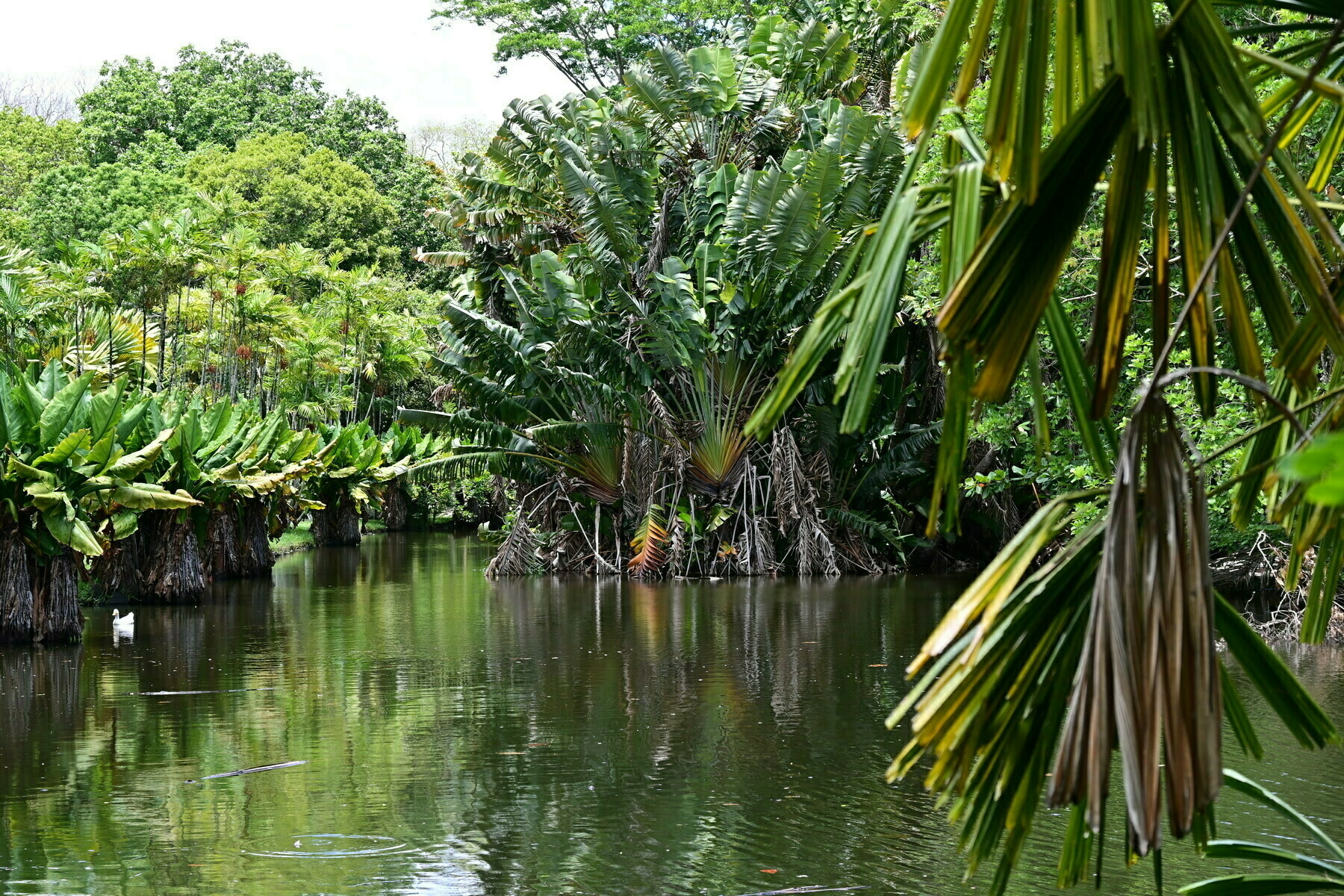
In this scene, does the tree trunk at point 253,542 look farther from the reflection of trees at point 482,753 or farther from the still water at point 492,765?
the still water at point 492,765

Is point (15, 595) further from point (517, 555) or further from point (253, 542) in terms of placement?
point (517, 555)

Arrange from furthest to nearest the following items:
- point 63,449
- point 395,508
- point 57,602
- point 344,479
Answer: point 395,508, point 344,479, point 57,602, point 63,449

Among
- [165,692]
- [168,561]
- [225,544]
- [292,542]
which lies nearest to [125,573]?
[168,561]

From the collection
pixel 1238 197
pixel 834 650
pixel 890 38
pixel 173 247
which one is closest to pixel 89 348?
pixel 173 247

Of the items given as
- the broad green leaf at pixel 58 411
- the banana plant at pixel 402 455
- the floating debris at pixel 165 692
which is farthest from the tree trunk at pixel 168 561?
the banana plant at pixel 402 455

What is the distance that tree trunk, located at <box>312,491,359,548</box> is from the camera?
97.5ft

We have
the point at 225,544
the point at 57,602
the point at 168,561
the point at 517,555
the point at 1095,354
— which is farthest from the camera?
the point at 517,555

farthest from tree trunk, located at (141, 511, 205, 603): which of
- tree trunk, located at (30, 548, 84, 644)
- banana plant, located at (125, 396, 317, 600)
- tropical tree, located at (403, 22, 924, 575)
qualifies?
tropical tree, located at (403, 22, 924, 575)

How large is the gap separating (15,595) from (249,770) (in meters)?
6.12

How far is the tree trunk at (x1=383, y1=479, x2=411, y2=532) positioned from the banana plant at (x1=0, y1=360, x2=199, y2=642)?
23701 millimetres

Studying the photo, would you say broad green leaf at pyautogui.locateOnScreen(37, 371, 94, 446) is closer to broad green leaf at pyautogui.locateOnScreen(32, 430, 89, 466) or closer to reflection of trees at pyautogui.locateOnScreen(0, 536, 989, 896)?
broad green leaf at pyautogui.locateOnScreen(32, 430, 89, 466)

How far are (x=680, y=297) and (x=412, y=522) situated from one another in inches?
824

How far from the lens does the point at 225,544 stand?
2061 cm

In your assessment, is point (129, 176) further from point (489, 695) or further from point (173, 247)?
point (489, 695)
